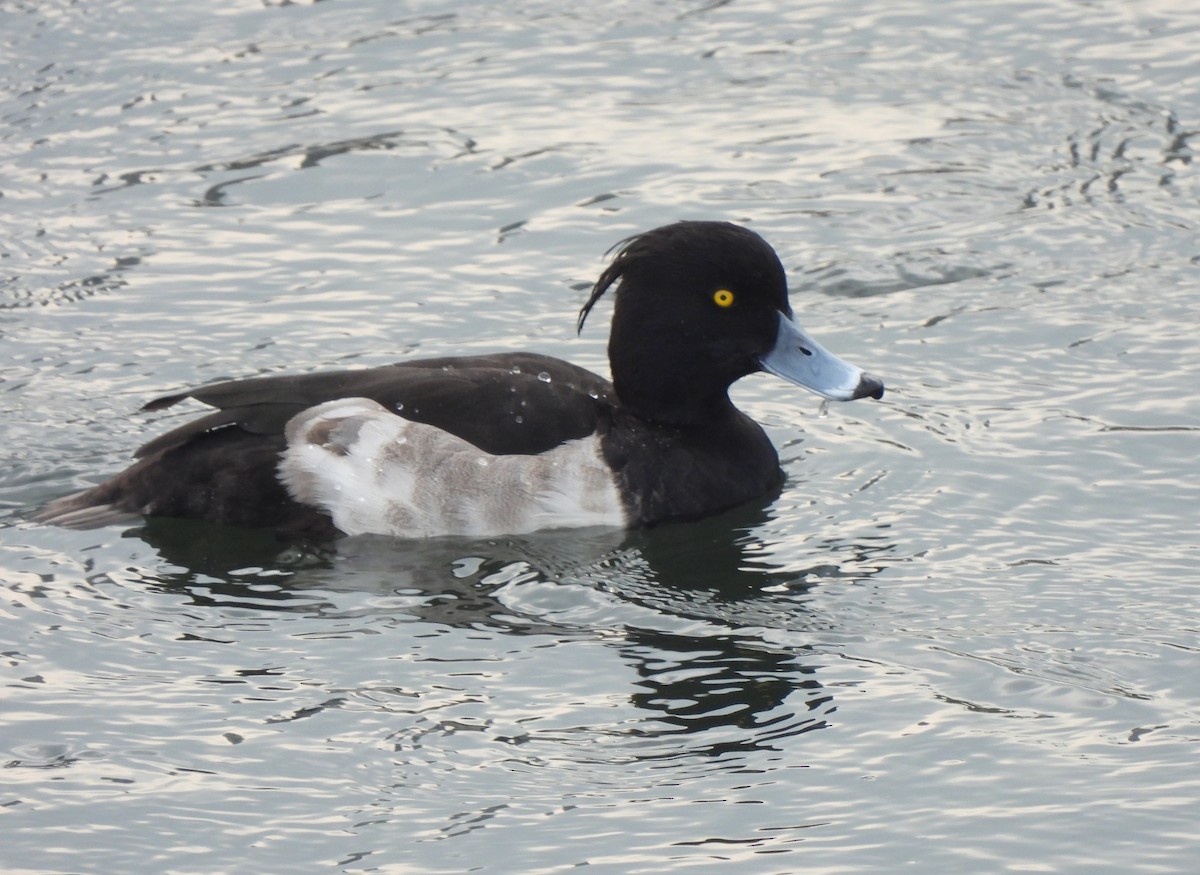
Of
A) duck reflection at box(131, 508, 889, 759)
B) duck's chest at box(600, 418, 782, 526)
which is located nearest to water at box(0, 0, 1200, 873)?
duck reflection at box(131, 508, 889, 759)

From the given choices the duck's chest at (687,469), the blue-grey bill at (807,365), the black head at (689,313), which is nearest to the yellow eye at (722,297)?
the black head at (689,313)

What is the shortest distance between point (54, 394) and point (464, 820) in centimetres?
384

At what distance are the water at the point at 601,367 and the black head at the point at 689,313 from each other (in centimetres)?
54

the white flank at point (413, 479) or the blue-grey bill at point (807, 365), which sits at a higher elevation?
the blue-grey bill at point (807, 365)

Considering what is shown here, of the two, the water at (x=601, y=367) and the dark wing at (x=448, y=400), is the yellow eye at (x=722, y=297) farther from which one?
the water at (x=601, y=367)

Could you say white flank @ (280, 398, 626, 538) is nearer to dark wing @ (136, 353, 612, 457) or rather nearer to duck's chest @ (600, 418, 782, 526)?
dark wing @ (136, 353, 612, 457)

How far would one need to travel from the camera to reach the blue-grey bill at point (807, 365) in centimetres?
753

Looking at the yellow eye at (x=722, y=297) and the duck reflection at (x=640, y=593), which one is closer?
the duck reflection at (x=640, y=593)

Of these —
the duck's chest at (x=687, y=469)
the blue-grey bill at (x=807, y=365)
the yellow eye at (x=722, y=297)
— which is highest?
the yellow eye at (x=722, y=297)

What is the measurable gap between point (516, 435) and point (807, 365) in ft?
3.91

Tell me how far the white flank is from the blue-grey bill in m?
0.93

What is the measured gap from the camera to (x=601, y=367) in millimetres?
8719

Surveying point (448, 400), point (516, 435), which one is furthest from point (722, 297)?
point (448, 400)

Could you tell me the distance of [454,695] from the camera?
19.6 feet
